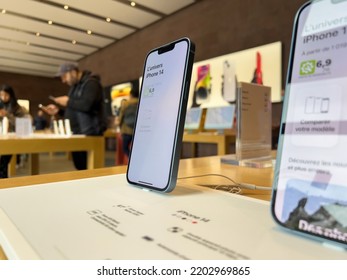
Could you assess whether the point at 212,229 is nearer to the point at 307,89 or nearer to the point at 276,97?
the point at 307,89

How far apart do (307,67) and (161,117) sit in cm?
21

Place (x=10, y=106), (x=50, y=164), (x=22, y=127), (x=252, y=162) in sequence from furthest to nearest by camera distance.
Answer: (x=50, y=164) < (x=10, y=106) < (x=22, y=127) < (x=252, y=162)

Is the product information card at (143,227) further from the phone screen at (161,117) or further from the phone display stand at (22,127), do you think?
the phone display stand at (22,127)

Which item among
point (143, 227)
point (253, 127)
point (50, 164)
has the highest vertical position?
point (253, 127)

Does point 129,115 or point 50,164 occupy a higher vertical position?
point 129,115

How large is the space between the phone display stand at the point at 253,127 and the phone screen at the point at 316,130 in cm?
41

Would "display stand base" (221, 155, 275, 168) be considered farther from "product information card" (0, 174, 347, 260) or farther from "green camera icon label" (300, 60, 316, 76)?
"green camera icon label" (300, 60, 316, 76)

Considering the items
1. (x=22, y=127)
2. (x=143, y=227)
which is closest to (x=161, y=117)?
(x=143, y=227)

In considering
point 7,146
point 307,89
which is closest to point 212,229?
point 307,89

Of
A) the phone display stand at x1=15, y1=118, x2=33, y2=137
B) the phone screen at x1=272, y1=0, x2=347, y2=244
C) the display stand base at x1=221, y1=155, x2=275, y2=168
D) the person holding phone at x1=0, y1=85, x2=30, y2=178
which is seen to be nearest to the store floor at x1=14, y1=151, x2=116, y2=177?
the person holding phone at x1=0, y1=85, x2=30, y2=178

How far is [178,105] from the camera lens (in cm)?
37

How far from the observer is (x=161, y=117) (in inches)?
15.9

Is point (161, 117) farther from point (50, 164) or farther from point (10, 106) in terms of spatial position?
point (50, 164)
